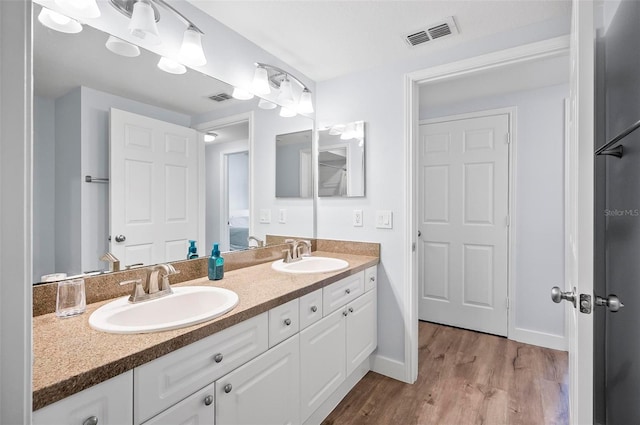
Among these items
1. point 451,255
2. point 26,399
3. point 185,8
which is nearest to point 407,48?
point 185,8

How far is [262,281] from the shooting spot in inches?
61.4

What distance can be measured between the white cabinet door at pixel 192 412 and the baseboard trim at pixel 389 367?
1.48m

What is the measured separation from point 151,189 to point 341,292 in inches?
43.8

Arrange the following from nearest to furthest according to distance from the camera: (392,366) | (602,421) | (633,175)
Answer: (633,175), (602,421), (392,366)

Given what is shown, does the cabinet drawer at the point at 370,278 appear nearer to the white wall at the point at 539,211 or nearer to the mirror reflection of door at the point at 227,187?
the mirror reflection of door at the point at 227,187

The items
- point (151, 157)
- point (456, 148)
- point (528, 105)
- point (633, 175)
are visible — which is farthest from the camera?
point (456, 148)

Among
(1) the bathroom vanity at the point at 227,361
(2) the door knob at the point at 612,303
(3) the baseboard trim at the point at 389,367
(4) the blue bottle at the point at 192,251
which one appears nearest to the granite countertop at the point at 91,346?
(1) the bathroom vanity at the point at 227,361

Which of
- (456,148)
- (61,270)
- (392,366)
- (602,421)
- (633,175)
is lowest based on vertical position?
(392,366)

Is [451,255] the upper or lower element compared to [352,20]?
lower

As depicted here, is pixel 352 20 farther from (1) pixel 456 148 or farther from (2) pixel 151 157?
(1) pixel 456 148

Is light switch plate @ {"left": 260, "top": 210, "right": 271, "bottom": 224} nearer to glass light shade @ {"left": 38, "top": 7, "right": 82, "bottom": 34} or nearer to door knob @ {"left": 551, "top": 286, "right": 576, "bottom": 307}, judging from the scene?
glass light shade @ {"left": 38, "top": 7, "right": 82, "bottom": 34}

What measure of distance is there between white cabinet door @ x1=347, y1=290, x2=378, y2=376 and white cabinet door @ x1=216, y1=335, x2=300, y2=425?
1.72 ft

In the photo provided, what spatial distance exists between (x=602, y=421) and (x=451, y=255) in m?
1.82

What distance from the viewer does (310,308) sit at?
1.51 m
